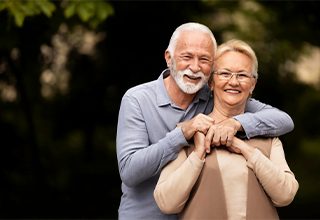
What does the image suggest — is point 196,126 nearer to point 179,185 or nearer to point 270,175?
point 179,185

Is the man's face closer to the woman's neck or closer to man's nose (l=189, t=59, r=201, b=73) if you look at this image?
man's nose (l=189, t=59, r=201, b=73)

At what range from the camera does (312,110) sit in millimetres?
10336

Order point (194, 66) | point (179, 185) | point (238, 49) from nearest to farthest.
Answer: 1. point (179, 185)
2. point (238, 49)
3. point (194, 66)

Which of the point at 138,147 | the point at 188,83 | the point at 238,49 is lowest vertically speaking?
the point at 138,147

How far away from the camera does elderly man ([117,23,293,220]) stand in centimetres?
205

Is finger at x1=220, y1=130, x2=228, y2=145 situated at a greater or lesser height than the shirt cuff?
greater

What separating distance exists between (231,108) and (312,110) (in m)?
9.02

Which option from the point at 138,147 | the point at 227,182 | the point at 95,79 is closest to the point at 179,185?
the point at 227,182

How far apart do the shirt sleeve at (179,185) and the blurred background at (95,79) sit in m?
2.67

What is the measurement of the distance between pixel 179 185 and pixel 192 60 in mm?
838

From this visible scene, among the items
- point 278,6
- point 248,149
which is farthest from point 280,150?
point 278,6

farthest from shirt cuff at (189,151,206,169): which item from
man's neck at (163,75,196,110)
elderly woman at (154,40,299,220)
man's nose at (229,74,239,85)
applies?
man's neck at (163,75,196,110)

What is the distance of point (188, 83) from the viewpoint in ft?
7.75

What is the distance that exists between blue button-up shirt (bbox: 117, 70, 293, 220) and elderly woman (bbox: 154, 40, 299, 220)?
10 cm
